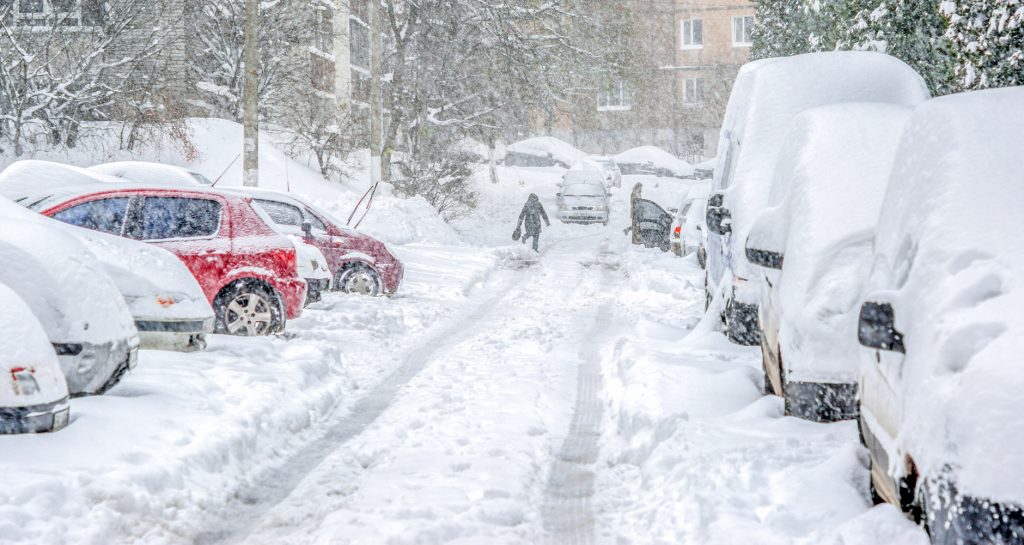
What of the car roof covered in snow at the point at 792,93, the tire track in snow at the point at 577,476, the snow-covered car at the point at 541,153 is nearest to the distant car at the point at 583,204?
the snow-covered car at the point at 541,153

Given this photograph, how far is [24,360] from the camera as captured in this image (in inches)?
232

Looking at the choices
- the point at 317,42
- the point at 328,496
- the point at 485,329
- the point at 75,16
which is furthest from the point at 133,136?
the point at 328,496

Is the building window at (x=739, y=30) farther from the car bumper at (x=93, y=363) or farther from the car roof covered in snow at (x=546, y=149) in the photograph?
the car bumper at (x=93, y=363)

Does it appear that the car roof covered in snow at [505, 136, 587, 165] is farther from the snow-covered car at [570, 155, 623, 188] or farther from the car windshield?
the car windshield

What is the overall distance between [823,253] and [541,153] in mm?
54596

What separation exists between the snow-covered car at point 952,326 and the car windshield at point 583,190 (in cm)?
3107

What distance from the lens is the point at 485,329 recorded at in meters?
13.4

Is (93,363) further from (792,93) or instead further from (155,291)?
(792,93)

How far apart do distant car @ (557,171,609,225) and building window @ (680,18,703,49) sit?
3220cm

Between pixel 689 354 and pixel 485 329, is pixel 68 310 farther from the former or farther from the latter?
pixel 485 329

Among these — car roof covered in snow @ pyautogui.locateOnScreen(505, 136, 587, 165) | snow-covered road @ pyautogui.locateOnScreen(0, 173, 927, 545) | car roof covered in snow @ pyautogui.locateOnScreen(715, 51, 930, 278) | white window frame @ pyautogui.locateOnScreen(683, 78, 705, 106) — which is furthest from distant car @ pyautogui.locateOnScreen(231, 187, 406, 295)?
white window frame @ pyautogui.locateOnScreen(683, 78, 705, 106)

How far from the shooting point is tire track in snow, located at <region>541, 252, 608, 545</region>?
5906 millimetres

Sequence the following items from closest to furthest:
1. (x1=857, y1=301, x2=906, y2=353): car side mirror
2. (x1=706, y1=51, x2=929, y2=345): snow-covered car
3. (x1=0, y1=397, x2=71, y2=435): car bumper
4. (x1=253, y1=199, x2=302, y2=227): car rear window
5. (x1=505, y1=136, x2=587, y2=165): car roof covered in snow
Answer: (x1=857, y1=301, x2=906, y2=353): car side mirror < (x1=0, y1=397, x2=71, y2=435): car bumper < (x1=706, y1=51, x2=929, y2=345): snow-covered car < (x1=253, y1=199, x2=302, y2=227): car rear window < (x1=505, y1=136, x2=587, y2=165): car roof covered in snow

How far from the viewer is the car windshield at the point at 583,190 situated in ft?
119
